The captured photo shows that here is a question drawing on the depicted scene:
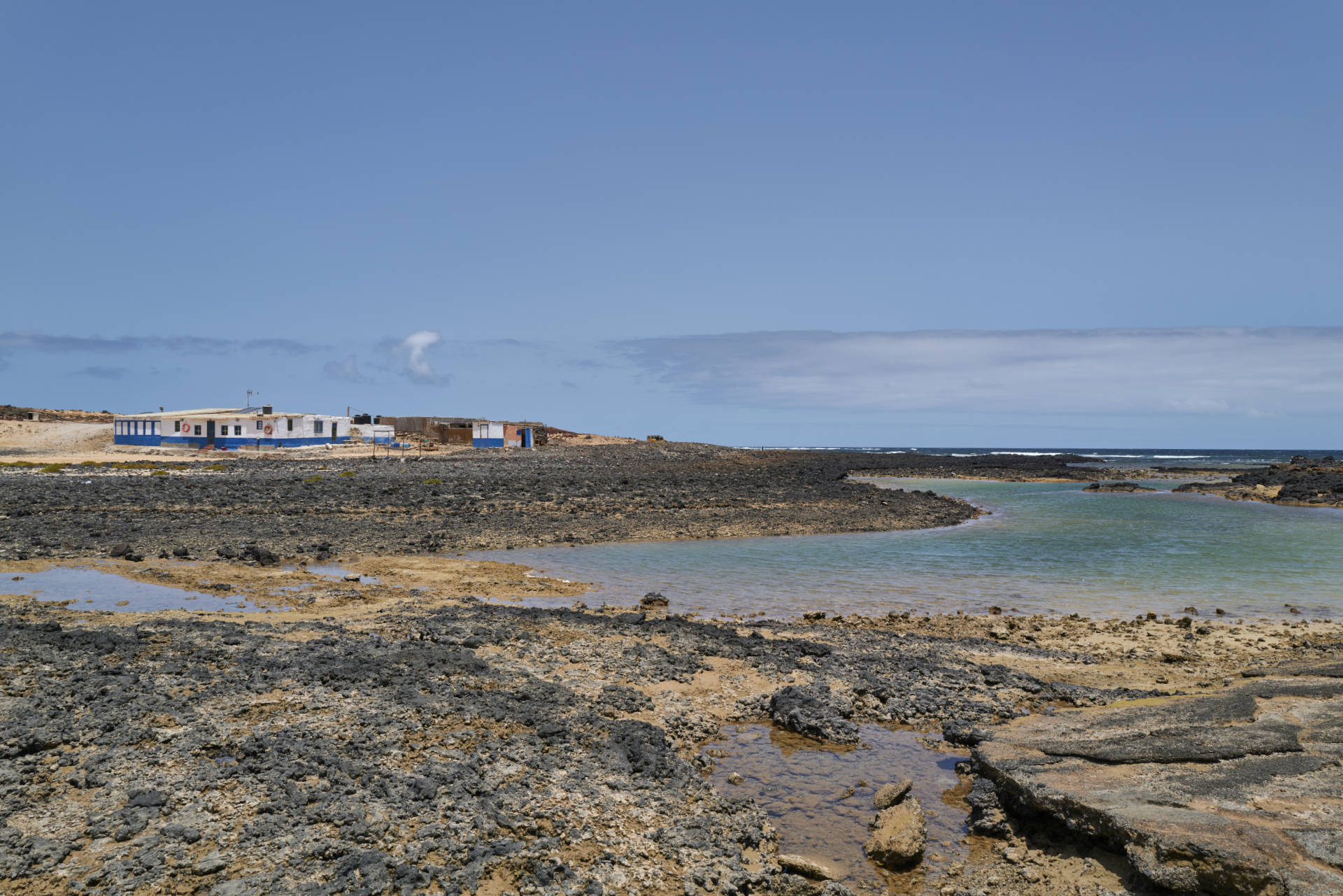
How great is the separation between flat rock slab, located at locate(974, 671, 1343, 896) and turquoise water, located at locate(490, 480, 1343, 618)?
7.06 meters

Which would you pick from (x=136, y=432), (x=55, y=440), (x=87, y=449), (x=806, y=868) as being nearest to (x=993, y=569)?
(x=806, y=868)

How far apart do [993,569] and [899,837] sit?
587 inches

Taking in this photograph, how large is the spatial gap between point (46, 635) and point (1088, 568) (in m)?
20.7

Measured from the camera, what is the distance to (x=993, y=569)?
19.2m

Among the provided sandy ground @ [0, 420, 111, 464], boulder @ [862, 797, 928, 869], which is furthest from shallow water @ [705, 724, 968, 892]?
sandy ground @ [0, 420, 111, 464]

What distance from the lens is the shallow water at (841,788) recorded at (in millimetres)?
5699

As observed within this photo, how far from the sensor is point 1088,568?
19531 millimetres

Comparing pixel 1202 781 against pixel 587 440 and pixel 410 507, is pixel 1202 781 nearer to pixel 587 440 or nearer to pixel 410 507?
pixel 410 507

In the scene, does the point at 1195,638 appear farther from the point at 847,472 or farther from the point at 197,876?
the point at 847,472

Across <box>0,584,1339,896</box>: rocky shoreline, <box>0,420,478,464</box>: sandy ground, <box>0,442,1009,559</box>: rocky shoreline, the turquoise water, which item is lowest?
the turquoise water

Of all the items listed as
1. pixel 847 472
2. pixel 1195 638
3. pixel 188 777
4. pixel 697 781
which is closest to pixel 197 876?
pixel 188 777

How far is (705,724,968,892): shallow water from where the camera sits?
570cm

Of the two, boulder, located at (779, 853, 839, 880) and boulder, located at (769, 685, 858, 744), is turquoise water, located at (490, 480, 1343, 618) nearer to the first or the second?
boulder, located at (769, 685, 858, 744)

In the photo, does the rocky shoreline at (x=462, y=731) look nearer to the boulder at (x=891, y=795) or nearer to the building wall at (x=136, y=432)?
the boulder at (x=891, y=795)
